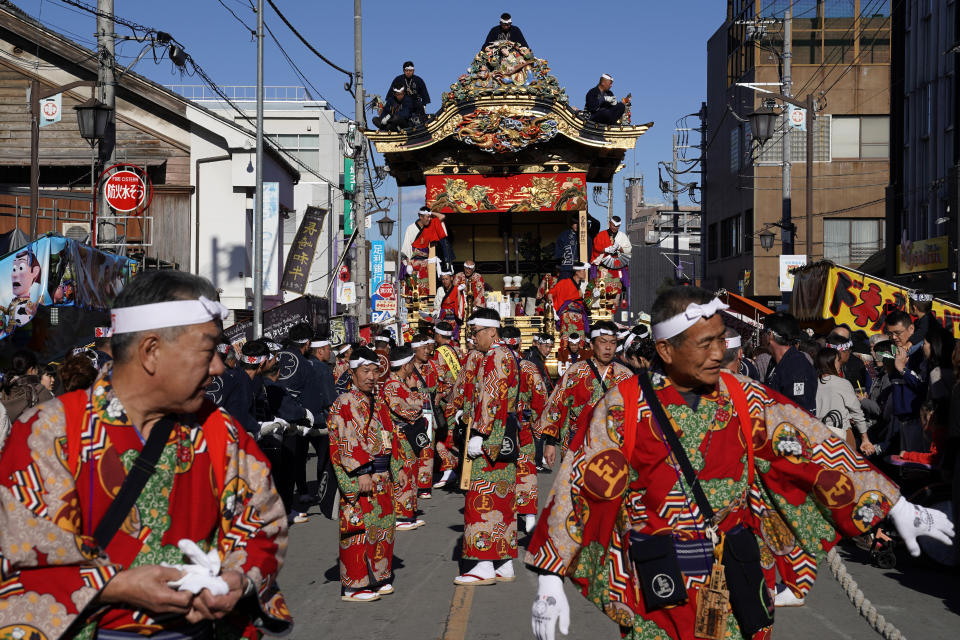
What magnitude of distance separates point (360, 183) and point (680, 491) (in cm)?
2195

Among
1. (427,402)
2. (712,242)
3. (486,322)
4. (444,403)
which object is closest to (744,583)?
(486,322)

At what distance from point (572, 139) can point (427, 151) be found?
273cm

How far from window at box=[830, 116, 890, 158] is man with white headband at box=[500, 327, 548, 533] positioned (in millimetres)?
32659

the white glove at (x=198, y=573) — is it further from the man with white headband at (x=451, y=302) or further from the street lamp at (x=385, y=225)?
the street lamp at (x=385, y=225)

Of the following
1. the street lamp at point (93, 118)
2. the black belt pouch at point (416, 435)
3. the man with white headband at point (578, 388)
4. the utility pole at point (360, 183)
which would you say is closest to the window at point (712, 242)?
the utility pole at point (360, 183)

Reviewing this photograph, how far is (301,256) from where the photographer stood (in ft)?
80.8

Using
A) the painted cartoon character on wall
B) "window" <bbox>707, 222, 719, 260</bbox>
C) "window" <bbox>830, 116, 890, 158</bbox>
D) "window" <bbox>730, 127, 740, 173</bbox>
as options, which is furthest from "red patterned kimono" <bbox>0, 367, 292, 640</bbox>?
"window" <bbox>707, 222, 719, 260</bbox>

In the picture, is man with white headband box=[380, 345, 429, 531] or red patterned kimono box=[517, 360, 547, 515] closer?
red patterned kimono box=[517, 360, 547, 515]

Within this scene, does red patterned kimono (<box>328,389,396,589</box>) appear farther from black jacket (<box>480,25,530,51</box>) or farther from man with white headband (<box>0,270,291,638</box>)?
black jacket (<box>480,25,530,51</box>)

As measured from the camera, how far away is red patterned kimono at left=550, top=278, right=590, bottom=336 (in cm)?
1861

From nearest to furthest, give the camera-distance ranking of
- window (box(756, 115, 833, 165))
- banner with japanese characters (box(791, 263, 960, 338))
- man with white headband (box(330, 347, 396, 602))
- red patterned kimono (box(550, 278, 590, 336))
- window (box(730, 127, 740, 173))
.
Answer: man with white headband (box(330, 347, 396, 602)), banner with japanese characters (box(791, 263, 960, 338)), red patterned kimono (box(550, 278, 590, 336)), window (box(756, 115, 833, 165)), window (box(730, 127, 740, 173))

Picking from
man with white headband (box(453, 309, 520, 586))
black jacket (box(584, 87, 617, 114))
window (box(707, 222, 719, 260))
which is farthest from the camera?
window (box(707, 222, 719, 260))

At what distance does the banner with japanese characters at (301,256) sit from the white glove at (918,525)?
21.4 m

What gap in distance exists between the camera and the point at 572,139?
18.8m
